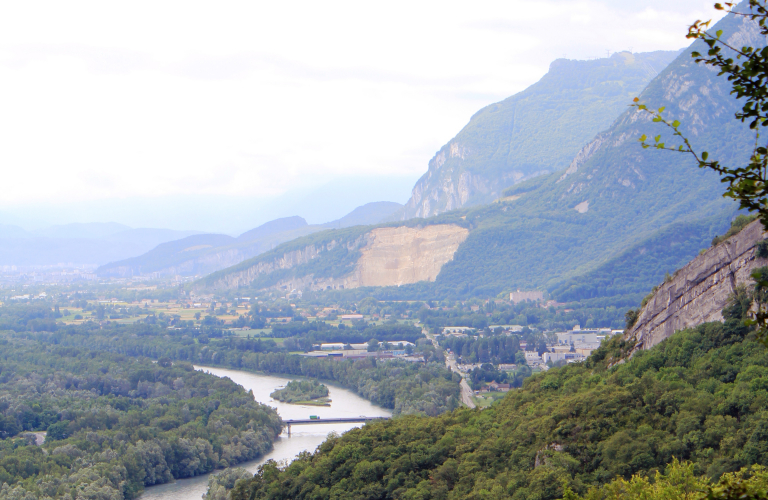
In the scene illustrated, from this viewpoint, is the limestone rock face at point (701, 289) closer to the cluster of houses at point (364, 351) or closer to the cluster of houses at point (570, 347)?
the cluster of houses at point (570, 347)

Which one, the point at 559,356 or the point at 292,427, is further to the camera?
the point at 559,356

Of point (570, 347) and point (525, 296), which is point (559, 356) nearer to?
point (570, 347)

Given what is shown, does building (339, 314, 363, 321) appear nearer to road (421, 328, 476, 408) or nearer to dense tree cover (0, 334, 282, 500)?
road (421, 328, 476, 408)

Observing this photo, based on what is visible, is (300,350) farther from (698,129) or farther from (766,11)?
(766,11)

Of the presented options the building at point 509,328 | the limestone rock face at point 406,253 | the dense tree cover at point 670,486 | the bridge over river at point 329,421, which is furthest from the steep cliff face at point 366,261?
the dense tree cover at point 670,486

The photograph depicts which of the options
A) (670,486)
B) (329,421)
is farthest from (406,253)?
(670,486)

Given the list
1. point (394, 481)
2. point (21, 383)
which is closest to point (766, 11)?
point (394, 481)

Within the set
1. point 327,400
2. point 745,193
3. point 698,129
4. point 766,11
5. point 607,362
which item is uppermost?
point 698,129
